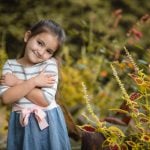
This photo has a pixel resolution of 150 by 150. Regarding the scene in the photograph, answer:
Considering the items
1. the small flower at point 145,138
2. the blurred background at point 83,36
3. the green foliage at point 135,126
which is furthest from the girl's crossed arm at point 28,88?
the blurred background at point 83,36

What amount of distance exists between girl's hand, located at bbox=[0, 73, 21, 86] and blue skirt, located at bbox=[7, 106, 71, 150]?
0.21 metres

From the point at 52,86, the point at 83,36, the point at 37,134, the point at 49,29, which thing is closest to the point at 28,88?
the point at 52,86

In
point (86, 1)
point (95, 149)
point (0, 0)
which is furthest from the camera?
point (86, 1)

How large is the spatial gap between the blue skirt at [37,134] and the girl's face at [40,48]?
33cm

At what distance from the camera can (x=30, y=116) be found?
141 inches

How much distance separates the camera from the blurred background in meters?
6.96

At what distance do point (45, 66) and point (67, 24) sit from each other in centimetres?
507

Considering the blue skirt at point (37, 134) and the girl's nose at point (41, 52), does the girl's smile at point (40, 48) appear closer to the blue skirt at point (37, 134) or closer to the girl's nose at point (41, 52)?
the girl's nose at point (41, 52)

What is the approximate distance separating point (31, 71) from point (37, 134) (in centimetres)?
39

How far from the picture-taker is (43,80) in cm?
353

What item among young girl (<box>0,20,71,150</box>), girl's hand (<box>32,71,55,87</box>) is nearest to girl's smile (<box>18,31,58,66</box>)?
young girl (<box>0,20,71,150</box>)

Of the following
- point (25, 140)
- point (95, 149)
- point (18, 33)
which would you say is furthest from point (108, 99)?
point (25, 140)

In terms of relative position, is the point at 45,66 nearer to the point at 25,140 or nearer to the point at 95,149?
the point at 25,140

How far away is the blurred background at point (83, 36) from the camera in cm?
696
